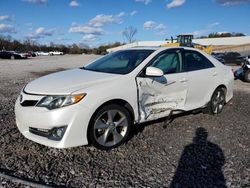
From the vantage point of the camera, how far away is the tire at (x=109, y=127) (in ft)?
13.0

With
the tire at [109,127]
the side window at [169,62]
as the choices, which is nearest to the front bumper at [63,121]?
the tire at [109,127]

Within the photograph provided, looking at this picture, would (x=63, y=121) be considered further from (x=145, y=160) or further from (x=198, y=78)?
(x=198, y=78)

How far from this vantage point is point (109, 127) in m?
4.15

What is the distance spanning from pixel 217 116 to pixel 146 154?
275 centimetres

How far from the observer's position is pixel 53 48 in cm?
10988

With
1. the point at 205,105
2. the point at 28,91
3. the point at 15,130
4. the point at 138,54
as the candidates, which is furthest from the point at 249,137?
the point at 15,130

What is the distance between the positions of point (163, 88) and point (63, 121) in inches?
75.4

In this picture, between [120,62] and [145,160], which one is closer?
[145,160]

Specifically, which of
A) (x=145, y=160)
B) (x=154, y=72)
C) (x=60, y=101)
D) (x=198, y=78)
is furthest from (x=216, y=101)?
(x=60, y=101)

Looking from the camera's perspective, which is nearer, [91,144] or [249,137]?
[91,144]

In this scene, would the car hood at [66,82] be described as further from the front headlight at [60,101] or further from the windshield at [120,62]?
the windshield at [120,62]

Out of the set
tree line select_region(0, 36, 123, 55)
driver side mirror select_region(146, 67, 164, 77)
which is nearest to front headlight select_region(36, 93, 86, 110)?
driver side mirror select_region(146, 67, 164, 77)

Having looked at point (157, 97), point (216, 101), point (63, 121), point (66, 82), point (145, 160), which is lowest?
point (145, 160)

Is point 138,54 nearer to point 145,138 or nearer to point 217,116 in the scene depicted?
point 145,138
